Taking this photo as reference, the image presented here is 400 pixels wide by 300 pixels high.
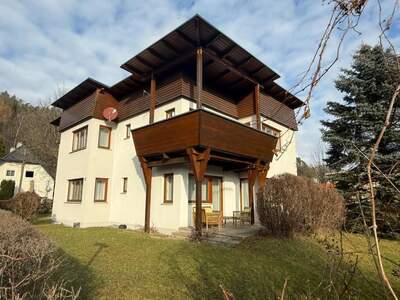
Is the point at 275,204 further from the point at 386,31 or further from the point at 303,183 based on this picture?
the point at 386,31

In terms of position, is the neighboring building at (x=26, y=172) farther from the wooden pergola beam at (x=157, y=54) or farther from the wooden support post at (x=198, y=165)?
the wooden support post at (x=198, y=165)

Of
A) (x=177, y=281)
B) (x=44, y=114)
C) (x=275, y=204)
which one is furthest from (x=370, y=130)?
(x=44, y=114)

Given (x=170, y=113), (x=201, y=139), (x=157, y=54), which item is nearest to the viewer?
(x=201, y=139)

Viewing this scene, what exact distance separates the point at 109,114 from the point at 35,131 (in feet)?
75.3

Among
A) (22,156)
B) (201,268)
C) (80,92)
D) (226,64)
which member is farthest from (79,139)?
(22,156)

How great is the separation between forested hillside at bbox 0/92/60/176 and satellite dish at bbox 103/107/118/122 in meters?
18.3

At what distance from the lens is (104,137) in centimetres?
1612

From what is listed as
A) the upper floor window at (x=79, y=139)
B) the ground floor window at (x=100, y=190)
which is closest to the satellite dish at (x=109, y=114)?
the upper floor window at (x=79, y=139)

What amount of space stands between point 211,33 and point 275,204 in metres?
6.64

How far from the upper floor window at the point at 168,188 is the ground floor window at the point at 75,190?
19.3 feet

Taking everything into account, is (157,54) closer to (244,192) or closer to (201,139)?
(201,139)

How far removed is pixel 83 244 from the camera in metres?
9.32

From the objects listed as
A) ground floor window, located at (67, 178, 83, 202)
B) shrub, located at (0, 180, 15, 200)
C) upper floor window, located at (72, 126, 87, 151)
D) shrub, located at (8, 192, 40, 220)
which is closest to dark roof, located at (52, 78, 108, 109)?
upper floor window, located at (72, 126, 87, 151)

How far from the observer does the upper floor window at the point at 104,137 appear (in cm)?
1591
